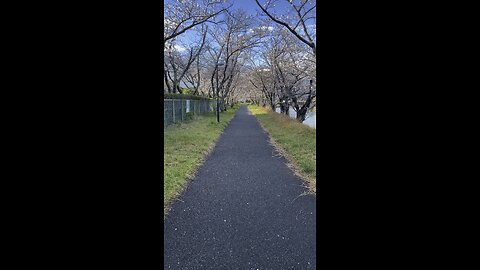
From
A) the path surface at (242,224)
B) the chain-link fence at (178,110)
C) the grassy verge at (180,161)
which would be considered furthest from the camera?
the chain-link fence at (178,110)

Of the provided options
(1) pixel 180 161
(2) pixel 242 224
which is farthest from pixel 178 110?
(2) pixel 242 224

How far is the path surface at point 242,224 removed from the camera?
2.09 m

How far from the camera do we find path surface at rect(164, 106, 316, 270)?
6.84 ft

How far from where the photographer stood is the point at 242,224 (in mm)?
2695

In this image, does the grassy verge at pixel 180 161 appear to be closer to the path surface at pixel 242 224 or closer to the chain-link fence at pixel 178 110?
the path surface at pixel 242 224

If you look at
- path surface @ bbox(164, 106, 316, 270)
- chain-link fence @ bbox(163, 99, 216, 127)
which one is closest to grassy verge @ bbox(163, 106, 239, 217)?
path surface @ bbox(164, 106, 316, 270)

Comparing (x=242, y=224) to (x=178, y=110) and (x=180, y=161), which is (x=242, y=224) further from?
(x=178, y=110)

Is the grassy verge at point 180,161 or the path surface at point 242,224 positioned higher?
the grassy verge at point 180,161

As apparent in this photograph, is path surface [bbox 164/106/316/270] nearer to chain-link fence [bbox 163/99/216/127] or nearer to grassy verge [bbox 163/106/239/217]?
grassy verge [bbox 163/106/239/217]

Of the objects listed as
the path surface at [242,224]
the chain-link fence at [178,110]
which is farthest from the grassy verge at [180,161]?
the chain-link fence at [178,110]

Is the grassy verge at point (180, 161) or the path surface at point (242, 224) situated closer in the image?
the path surface at point (242, 224)
